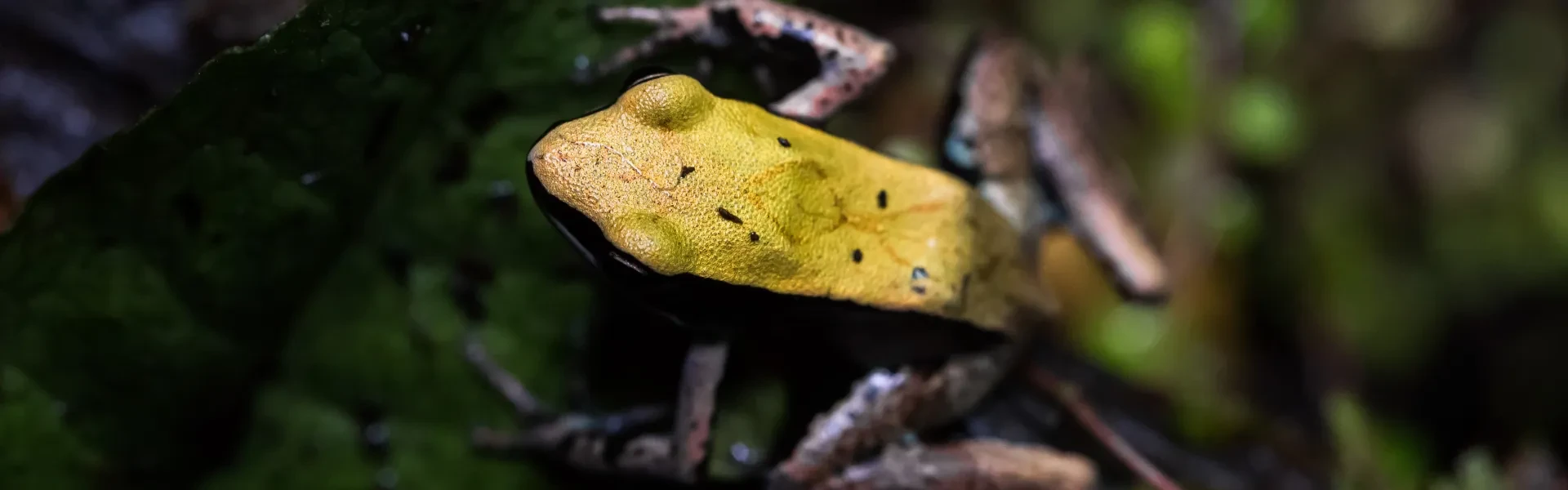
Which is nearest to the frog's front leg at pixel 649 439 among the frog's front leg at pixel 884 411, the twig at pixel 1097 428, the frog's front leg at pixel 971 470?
the frog's front leg at pixel 884 411

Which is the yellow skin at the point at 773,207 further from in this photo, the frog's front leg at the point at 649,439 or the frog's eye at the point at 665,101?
the frog's front leg at the point at 649,439

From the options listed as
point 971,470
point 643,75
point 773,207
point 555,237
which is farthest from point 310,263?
point 971,470

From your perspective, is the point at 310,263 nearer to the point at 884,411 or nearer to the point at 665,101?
the point at 665,101

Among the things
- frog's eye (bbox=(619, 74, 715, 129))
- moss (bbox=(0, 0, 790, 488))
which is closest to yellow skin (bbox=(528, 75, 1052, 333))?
frog's eye (bbox=(619, 74, 715, 129))

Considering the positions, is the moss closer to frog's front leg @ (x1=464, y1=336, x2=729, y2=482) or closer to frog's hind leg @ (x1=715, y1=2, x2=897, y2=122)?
frog's front leg @ (x1=464, y1=336, x2=729, y2=482)

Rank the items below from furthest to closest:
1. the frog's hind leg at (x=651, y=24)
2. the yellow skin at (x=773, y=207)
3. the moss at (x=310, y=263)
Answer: the frog's hind leg at (x=651, y=24) < the yellow skin at (x=773, y=207) < the moss at (x=310, y=263)

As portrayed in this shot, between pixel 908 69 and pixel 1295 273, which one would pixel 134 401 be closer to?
pixel 908 69

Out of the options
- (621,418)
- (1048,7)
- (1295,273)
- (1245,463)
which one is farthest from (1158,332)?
(621,418)
